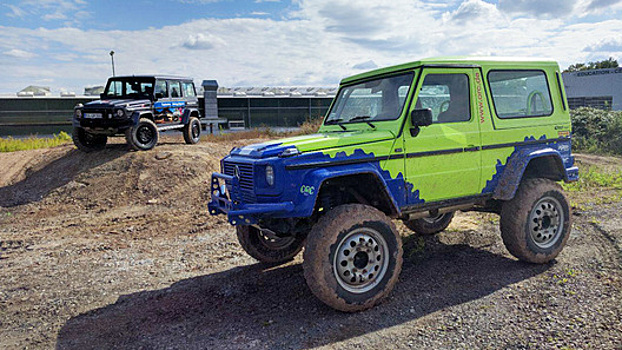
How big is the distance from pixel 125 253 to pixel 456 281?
478 cm

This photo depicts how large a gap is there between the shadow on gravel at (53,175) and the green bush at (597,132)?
15.6 metres

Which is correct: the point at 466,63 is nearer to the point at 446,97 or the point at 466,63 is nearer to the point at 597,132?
the point at 446,97

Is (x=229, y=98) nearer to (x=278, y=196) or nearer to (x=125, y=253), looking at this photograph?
(x=125, y=253)

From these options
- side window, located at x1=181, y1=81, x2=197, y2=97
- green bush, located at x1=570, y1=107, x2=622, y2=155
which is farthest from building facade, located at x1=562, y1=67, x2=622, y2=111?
side window, located at x1=181, y1=81, x2=197, y2=97

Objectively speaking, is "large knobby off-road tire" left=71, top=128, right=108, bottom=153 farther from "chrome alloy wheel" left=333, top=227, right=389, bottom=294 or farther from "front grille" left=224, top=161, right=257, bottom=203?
"chrome alloy wheel" left=333, top=227, right=389, bottom=294

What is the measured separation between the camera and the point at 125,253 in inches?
268

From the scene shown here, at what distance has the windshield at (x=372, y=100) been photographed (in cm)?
481

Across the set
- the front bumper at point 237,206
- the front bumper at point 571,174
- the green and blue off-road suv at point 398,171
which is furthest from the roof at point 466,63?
Answer: the front bumper at point 237,206

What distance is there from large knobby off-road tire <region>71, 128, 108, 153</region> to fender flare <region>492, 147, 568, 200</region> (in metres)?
11.5

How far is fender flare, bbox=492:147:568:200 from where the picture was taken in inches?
201

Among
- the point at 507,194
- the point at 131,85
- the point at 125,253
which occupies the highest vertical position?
the point at 131,85

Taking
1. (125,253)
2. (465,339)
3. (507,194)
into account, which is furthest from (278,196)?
(125,253)

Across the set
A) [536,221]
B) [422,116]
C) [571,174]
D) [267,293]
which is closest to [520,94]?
[571,174]

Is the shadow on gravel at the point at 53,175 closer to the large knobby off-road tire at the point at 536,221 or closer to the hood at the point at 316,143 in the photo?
the hood at the point at 316,143
